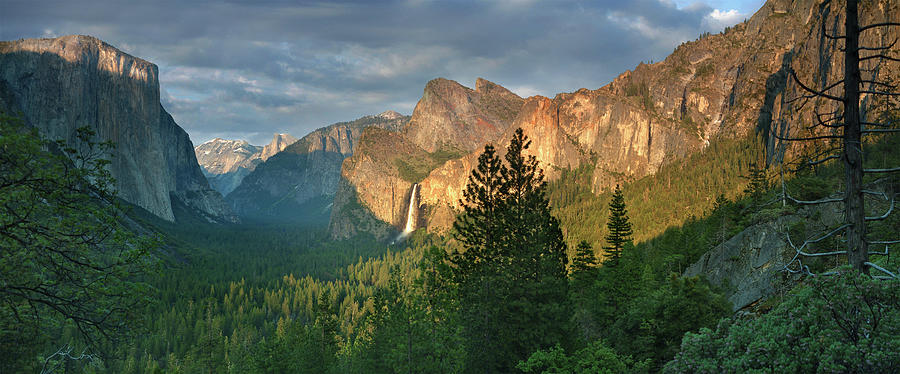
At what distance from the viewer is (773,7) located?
141m

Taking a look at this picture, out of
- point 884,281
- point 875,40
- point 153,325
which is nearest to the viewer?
point 884,281

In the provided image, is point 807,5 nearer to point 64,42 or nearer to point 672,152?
point 672,152

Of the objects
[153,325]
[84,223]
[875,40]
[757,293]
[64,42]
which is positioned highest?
[64,42]

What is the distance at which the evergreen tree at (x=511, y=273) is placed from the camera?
23.1m

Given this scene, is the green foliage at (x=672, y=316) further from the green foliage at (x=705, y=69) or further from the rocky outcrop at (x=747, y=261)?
the green foliage at (x=705, y=69)

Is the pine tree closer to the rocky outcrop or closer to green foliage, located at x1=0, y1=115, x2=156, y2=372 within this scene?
the rocky outcrop

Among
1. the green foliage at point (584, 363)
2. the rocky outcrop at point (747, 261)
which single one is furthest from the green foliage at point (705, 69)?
the green foliage at point (584, 363)

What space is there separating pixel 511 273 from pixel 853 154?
16875 mm

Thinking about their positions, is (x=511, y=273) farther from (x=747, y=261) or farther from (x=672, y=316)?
(x=747, y=261)

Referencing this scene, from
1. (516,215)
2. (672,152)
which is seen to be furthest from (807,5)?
(516,215)

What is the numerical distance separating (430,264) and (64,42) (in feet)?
832

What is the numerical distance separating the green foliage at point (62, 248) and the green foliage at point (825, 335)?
14363 mm

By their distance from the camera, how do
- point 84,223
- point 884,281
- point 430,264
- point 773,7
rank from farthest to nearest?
point 773,7, point 430,264, point 84,223, point 884,281

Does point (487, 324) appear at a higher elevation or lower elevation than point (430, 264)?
lower
